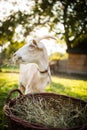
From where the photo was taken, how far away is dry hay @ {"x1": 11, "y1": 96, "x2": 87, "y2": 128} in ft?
9.10

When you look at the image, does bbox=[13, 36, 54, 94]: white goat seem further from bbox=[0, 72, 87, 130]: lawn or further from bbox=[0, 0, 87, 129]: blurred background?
bbox=[0, 0, 87, 129]: blurred background

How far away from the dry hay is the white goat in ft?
1.98

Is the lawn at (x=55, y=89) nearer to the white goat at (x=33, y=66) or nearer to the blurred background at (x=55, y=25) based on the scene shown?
the white goat at (x=33, y=66)

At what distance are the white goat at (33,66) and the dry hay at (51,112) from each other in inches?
23.8

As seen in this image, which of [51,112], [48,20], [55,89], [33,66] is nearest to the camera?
[51,112]

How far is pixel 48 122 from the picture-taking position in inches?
106

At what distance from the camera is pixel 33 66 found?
408cm

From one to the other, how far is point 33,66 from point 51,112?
109 centimetres

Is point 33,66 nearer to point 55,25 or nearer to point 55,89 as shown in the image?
point 55,89

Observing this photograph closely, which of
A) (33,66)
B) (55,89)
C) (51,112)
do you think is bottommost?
(55,89)

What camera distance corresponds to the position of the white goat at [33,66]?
3.84 meters

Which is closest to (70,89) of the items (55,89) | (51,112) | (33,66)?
(55,89)

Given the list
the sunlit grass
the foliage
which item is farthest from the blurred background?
the sunlit grass

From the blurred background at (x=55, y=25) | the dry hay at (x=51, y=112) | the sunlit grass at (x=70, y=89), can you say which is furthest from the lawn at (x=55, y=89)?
the blurred background at (x=55, y=25)
